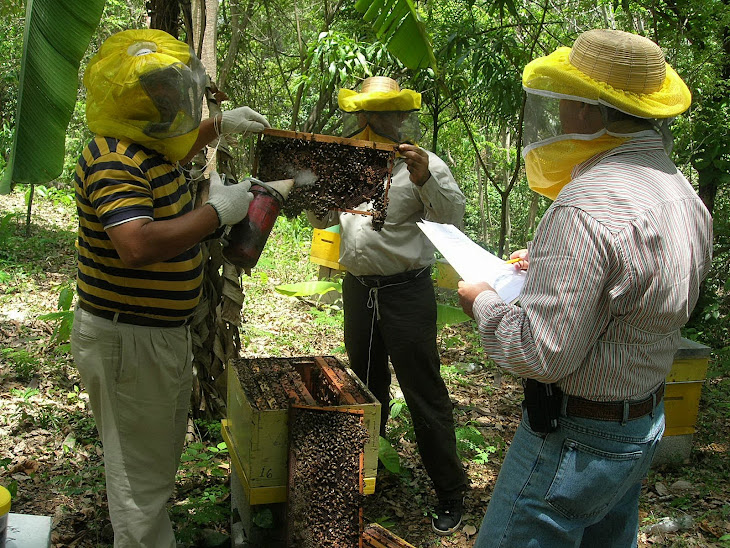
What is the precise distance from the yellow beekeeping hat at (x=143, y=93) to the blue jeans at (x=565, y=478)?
1643 millimetres

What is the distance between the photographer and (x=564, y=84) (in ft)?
5.98

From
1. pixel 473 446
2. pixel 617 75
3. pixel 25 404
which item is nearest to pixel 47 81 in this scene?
pixel 617 75

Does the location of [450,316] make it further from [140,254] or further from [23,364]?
[23,364]

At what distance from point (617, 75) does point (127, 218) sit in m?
1.64

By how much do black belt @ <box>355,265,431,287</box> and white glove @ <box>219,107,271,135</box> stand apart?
112cm

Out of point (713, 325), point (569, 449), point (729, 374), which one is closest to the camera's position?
point (569, 449)

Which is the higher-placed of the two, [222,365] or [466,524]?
[222,365]

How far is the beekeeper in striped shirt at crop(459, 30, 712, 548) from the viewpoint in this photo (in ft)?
5.49

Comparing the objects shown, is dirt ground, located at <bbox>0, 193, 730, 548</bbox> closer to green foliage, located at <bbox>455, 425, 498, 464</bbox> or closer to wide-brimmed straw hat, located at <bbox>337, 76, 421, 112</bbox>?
green foliage, located at <bbox>455, 425, 498, 464</bbox>

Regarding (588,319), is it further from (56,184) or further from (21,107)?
(56,184)

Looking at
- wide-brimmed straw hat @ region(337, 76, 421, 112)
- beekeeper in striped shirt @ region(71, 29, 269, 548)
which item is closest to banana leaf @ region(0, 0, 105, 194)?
beekeeper in striped shirt @ region(71, 29, 269, 548)

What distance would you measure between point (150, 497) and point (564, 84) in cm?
221

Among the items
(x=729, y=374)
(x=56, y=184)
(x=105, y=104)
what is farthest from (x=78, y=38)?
(x=56, y=184)

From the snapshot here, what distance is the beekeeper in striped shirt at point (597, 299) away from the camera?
5.49 ft
